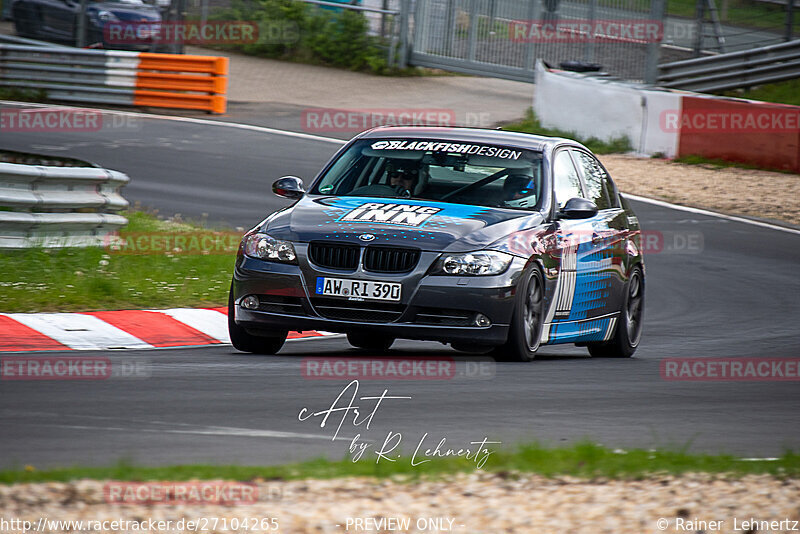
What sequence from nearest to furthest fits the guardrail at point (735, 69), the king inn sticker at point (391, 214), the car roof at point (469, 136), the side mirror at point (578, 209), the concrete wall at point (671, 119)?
the king inn sticker at point (391, 214), the side mirror at point (578, 209), the car roof at point (469, 136), the concrete wall at point (671, 119), the guardrail at point (735, 69)

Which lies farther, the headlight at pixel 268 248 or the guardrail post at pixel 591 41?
the guardrail post at pixel 591 41

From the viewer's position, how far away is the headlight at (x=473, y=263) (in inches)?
308

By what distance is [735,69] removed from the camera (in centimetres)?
2589

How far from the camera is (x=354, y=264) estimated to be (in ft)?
25.8

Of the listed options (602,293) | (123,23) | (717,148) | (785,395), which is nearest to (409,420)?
(785,395)

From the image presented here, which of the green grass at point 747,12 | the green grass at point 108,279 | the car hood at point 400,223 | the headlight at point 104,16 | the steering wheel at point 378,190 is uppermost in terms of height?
the green grass at point 747,12

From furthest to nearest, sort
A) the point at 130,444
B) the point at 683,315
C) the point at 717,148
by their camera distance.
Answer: the point at 717,148 → the point at 683,315 → the point at 130,444

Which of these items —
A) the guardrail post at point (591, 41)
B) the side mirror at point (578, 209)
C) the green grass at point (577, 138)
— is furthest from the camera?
the guardrail post at point (591, 41)

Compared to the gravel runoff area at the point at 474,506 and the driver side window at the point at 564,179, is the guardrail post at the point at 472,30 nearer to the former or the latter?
the driver side window at the point at 564,179

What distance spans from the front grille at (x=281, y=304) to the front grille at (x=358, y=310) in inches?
4.3

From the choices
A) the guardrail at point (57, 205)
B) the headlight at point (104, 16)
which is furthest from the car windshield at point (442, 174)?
the headlight at point (104, 16)

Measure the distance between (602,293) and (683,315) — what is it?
3144 millimetres

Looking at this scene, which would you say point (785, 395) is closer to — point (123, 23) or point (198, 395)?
point (198, 395)

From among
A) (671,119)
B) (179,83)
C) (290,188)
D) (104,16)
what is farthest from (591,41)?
(290,188)
